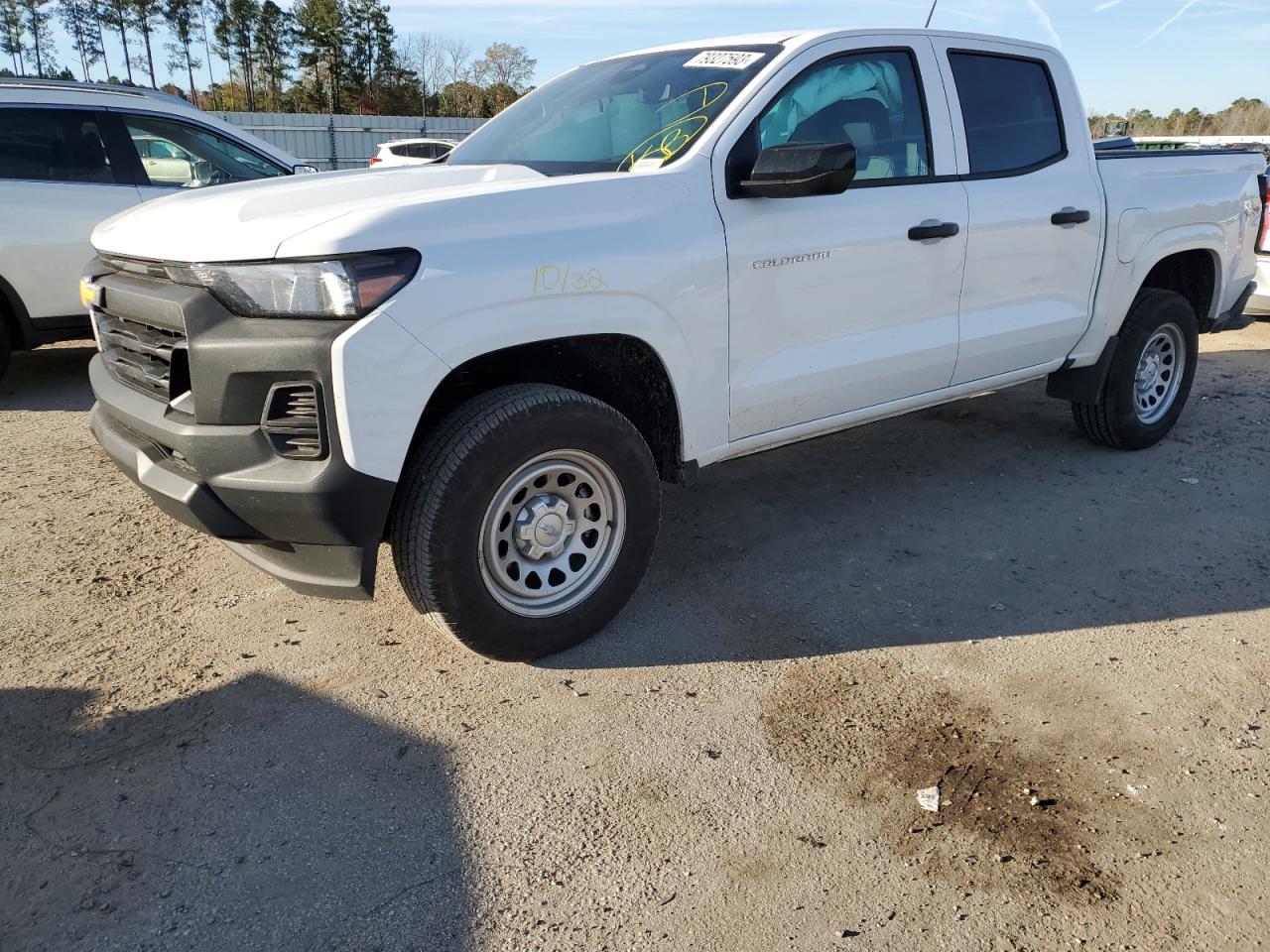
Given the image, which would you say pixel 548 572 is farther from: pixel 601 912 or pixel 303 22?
pixel 303 22

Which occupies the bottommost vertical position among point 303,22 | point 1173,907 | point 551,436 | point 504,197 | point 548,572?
point 1173,907

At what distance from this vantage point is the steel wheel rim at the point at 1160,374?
5438mm

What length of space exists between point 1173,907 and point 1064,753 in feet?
1.94

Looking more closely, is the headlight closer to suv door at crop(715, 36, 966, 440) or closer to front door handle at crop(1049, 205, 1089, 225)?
suv door at crop(715, 36, 966, 440)

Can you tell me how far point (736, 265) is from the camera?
3.40 metres

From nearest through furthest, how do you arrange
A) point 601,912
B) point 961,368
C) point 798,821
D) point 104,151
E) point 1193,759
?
point 601,912, point 798,821, point 1193,759, point 961,368, point 104,151

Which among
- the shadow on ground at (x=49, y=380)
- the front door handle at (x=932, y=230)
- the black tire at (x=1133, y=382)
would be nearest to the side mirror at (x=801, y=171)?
the front door handle at (x=932, y=230)

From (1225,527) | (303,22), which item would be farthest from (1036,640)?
(303,22)

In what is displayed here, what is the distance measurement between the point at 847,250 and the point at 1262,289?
628 centimetres

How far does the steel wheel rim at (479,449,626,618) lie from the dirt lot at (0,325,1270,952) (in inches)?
9.9

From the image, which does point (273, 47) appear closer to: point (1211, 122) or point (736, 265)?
point (1211, 122)

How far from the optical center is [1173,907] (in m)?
2.31

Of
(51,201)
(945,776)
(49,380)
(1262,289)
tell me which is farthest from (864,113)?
(1262,289)

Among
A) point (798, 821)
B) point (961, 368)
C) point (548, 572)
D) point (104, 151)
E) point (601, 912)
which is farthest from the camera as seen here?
point (104, 151)
